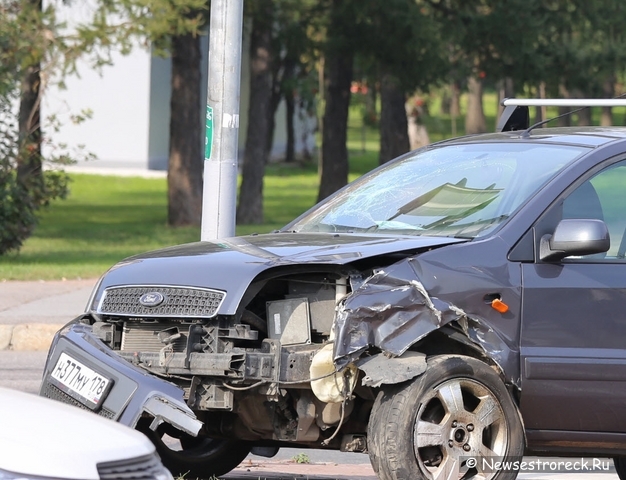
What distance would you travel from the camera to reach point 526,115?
24.2 feet

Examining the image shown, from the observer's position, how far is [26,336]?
37.4 ft

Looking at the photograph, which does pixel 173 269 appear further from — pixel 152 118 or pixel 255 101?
pixel 152 118

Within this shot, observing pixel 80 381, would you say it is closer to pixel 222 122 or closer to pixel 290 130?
pixel 222 122

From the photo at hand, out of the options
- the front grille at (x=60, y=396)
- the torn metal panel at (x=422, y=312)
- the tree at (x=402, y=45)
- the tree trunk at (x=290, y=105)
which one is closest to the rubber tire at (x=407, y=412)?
the torn metal panel at (x=422, y=312)

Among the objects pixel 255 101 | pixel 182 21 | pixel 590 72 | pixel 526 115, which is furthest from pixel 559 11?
pixel 526 115

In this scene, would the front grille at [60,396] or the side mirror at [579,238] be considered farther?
the side mirror at [579,238]

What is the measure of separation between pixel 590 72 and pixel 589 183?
19806 mm

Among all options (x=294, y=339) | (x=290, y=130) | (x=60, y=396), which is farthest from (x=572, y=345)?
(x=290, y=130)

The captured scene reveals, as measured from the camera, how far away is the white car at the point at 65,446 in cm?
361

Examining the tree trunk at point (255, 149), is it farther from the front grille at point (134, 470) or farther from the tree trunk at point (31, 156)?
the front grille at point (134, 470)

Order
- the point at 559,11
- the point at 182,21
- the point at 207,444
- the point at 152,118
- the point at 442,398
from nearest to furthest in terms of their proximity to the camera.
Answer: the point at 442,398 < the point at 207,444 < the point at 182,21 < the point at 559,11 < the point at 152,118

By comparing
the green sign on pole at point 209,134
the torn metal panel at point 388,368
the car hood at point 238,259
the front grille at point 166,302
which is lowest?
the torn metal panel at point 388,368

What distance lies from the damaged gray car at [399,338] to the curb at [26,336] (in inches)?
225

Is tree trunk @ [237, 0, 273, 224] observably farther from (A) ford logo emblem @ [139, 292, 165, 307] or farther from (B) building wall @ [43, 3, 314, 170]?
(A) ford logo emblem @ [139, 292, 165, 307]
